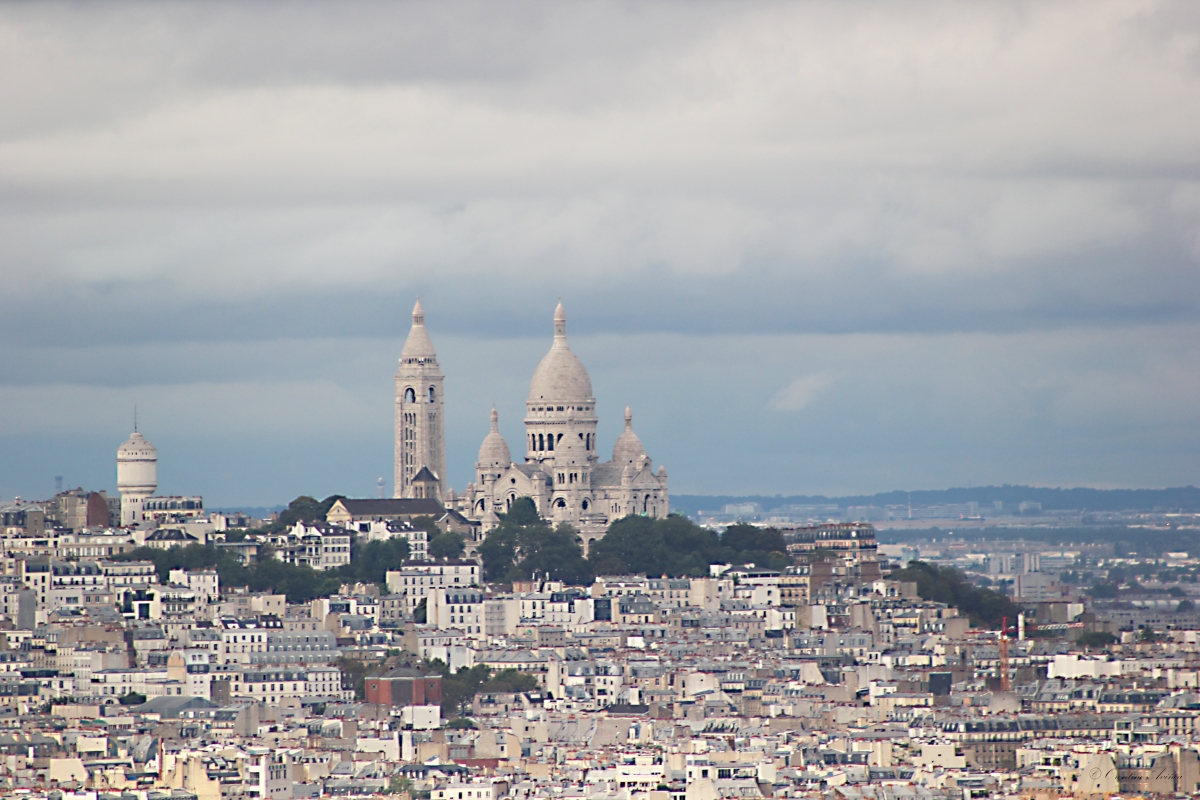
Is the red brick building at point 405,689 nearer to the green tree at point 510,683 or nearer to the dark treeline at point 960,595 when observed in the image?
the green tree at point 510,683

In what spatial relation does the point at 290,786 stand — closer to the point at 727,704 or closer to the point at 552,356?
the point at 727,704

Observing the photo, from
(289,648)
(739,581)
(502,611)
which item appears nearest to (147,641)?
(289,648)

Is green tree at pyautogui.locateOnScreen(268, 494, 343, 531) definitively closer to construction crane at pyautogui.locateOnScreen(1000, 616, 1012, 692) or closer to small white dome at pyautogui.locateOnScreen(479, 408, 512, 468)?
small white dome at pyautogui.locateOnScreen(479, 408, 512, 468)

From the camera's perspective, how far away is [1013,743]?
102 meters

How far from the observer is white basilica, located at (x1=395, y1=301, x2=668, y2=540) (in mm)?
161625

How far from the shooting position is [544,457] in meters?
166

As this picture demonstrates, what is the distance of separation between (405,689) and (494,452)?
158 ft

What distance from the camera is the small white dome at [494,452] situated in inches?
6437

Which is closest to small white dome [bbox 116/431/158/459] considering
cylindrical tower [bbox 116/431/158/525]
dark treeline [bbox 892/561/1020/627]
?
cylindrical tower [bbox 116/431/158/525]

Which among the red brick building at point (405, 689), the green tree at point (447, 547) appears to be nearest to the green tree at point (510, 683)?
the red brick building at point (405, 689)

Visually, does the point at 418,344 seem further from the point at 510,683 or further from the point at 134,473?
the point at 510,683

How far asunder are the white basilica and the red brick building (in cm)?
4109

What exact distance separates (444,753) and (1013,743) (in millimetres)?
16490

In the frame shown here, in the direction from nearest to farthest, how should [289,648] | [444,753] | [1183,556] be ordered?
[444,753] < [289,648] < [1183,556]
